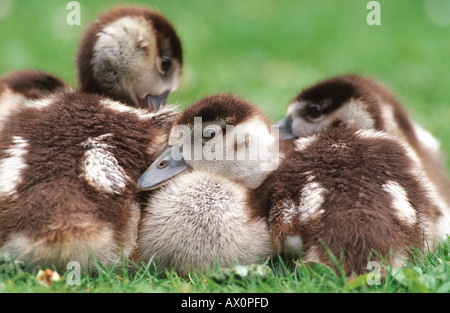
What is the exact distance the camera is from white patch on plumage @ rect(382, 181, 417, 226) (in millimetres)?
2578

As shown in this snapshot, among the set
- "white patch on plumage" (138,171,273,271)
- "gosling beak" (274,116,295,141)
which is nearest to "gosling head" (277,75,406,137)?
"gosling beak" (274,116,295,141)

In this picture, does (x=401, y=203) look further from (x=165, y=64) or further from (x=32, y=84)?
(x=32, y=84)

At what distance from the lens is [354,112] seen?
3342 mm

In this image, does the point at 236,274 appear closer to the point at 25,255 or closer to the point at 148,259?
the point at 148,259

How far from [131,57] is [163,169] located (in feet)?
3.07

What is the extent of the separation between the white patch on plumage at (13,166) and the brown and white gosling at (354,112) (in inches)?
56.5

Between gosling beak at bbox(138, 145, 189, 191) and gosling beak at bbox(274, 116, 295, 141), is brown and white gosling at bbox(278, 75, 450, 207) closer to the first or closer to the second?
gosling beak at bbox(274, 116, 295, 141)

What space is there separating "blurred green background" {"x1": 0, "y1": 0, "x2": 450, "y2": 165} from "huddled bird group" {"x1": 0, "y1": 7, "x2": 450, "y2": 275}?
2.44 metres

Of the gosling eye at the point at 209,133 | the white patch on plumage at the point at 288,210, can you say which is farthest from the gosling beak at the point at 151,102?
the white patch on plumage at the point at 288,210

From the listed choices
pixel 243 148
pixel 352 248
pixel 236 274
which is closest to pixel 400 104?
pixel 243 148

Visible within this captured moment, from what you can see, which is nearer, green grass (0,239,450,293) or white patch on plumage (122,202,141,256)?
green grass (0,239,450,293)

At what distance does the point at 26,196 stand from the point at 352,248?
1318 mm

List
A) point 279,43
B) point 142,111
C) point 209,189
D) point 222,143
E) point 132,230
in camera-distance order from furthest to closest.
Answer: point 279,43 → point 142,111 → point 222,143 → point 209,189 → point 132,230

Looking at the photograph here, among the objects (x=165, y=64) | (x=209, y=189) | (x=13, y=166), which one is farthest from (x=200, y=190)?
(x=165, y=64)
